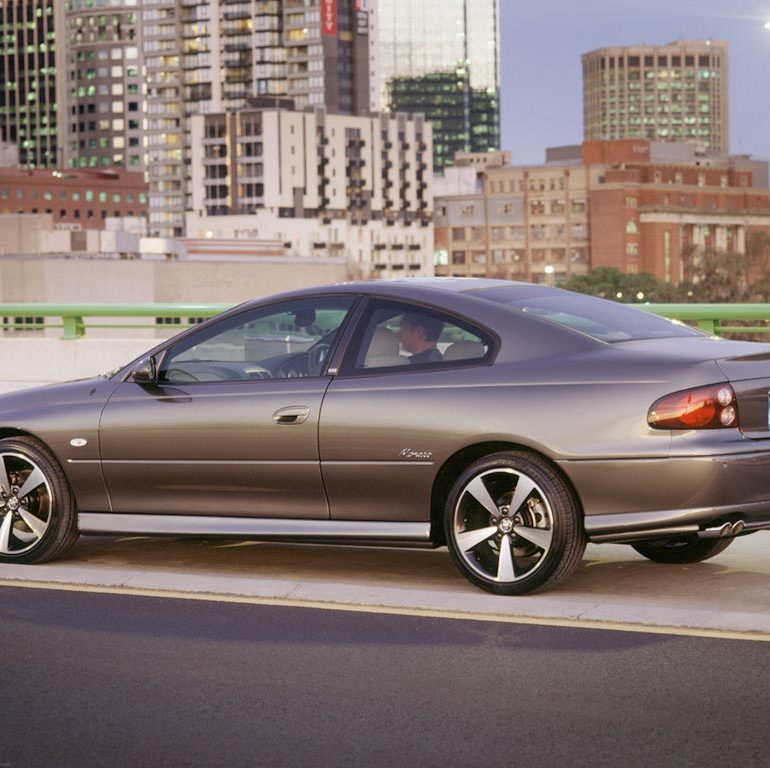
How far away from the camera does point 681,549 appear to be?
7965 millimetres

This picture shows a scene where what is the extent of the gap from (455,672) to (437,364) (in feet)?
6.43

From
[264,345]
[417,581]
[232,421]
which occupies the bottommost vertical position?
[417,581]

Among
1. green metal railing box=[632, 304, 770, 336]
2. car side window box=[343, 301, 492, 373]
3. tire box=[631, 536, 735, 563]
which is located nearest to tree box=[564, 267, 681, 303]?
green metal railing box=[632, 304, 770, 336]

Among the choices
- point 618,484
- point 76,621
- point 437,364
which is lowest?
point 76,621

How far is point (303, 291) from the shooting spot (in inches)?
317

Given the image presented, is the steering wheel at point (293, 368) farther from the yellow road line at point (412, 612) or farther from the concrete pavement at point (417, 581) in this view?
the yellow road line at point (412, 612)

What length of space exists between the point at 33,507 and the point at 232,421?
4.24ft

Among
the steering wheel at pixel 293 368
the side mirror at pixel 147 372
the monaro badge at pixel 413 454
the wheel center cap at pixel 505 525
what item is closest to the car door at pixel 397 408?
the monaro badge at pixel 413 454

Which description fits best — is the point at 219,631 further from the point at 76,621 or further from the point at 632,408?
the point at 632,408

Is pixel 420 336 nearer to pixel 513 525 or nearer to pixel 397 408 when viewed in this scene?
pixel 397 408

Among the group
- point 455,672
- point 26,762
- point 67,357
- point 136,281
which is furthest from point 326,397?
point 136,281

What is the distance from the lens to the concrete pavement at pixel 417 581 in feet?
22.1

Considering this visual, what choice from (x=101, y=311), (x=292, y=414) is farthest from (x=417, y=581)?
(x=101, y=311)

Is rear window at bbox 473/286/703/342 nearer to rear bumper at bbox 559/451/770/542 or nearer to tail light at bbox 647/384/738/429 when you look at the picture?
tail light at bbox 647/384/738/429
